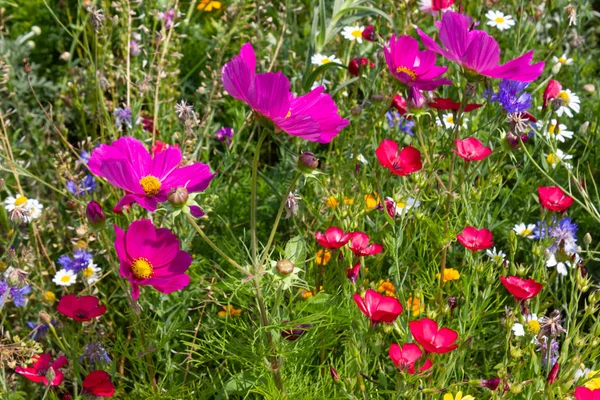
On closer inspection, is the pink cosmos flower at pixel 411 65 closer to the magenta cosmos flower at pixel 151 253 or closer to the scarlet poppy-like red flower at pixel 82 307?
→ the magenta cosmos flower at pixel 151 253

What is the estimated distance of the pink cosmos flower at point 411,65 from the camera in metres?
1.43

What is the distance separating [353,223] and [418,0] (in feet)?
4.13

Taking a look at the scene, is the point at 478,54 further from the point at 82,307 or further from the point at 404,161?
the point at 82,307

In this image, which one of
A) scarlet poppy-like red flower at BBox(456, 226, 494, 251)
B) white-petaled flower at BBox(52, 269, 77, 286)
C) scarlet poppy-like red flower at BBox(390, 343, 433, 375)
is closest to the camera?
scarlet poppy-like red flower at BBox(390, 343, 433, 375)

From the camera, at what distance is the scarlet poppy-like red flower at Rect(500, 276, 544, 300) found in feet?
4.16

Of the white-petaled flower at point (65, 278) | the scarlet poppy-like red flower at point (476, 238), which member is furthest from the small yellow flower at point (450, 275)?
the white-petaled flower at point (65, 278)

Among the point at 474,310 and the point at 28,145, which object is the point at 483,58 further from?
the point at 28,145

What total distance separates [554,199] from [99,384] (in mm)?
946

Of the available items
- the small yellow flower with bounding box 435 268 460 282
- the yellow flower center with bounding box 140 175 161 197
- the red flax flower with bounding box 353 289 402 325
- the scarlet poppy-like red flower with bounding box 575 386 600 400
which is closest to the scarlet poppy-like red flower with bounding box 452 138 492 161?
the small yellow flower with bounding box 435 268 460 282

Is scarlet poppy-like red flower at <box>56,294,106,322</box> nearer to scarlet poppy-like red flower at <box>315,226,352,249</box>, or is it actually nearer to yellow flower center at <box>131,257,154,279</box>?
yellow flower center at <box>131,257,154,279</box>

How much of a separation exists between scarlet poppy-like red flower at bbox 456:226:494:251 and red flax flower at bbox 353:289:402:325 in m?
0.25

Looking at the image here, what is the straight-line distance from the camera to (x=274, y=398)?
1279 mm

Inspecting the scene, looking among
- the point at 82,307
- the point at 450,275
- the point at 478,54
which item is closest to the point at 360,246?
the point at 450,275

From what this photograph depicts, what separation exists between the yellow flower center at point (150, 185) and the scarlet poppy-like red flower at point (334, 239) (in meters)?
0.33
